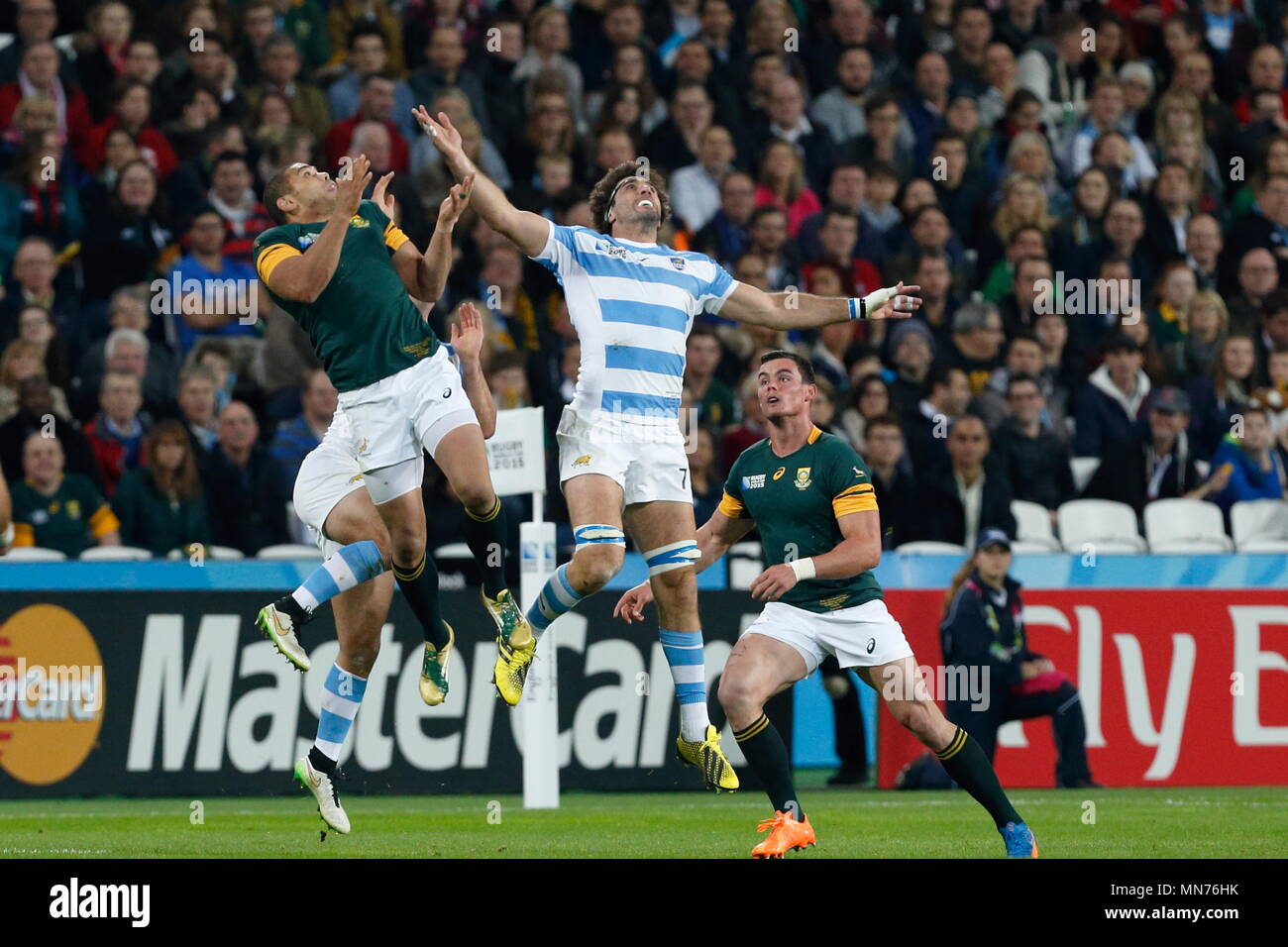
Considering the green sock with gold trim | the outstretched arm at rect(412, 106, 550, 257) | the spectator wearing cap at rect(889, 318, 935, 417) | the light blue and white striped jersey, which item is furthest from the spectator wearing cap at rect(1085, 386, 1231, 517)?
the outstretched arm at rect(412, 106, 550, 257)

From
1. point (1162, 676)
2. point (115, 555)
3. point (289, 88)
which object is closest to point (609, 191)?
point (115, 555)

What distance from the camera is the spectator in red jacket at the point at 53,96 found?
60.9 feet

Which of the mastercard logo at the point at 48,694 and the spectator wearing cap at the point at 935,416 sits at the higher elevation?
the spectator wearing cap at the point at 935,416

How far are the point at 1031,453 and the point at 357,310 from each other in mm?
8141

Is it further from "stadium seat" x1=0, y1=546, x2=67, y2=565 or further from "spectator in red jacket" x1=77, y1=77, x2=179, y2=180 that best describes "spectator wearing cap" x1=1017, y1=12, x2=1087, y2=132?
"stadium seat" x1=0, y1=546, x2=67, y2=565

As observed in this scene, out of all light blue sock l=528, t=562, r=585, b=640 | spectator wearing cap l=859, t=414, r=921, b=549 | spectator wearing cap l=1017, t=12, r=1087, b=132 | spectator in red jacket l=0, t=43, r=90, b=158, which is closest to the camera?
light blue sock l=528, t=562, r=585, b=640

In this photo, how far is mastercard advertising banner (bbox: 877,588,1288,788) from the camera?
15617mm

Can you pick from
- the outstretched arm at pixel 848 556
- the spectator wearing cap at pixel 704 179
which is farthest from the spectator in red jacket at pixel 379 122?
the outstretched arm at pixel 848 556

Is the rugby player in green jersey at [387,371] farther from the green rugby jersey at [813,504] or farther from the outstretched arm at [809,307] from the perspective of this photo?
the outstretched arm at [809,307]

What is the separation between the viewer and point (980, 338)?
18578mm

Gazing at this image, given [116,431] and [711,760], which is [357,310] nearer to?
[711,760]

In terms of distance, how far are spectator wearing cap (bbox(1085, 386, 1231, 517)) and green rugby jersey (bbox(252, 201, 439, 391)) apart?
837 centimetres

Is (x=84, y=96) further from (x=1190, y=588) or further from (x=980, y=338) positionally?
(x=1190, y=588)

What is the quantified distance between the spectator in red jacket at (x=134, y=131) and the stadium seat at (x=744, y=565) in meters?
6.32
